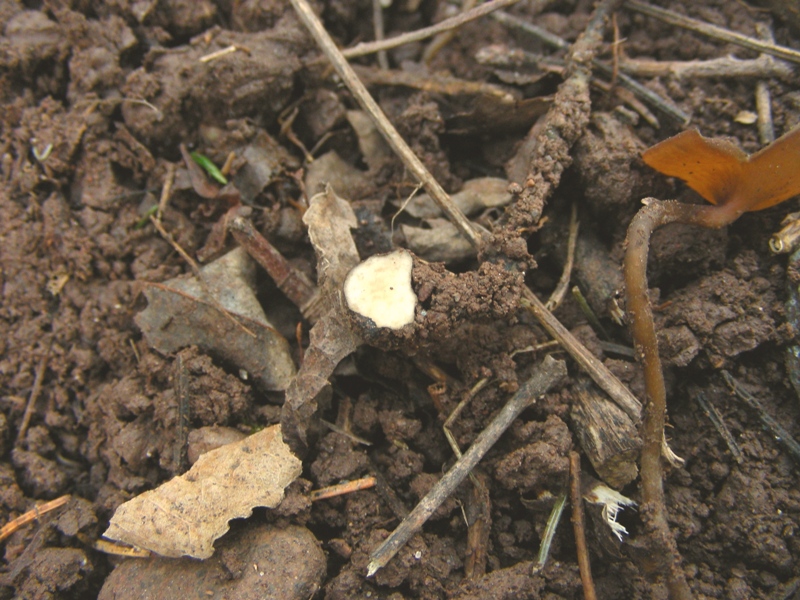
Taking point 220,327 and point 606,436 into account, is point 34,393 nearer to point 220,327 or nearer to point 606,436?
point 220,327

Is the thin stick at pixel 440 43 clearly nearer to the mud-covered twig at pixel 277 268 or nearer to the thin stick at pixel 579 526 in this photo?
the mud-covered twig at pixel 277 268

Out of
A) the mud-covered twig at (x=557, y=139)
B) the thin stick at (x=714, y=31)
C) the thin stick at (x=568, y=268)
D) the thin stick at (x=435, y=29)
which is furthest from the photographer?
the thin stick at (x=435, y=29)

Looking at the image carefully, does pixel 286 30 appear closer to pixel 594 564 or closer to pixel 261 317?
pixel 261 317

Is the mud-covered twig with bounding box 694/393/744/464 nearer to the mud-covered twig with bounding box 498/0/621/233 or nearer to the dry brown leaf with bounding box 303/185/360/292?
the mud-covered twig with bounding box 498/0/621/233

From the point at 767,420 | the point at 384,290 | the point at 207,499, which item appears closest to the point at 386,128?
the point at 384,290

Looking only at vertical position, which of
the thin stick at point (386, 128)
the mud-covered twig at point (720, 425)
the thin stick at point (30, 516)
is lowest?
the thin stick at point (30, 516)

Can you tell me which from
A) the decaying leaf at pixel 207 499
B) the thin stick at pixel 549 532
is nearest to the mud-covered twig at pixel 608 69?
the thin stick at pixel 549 532
